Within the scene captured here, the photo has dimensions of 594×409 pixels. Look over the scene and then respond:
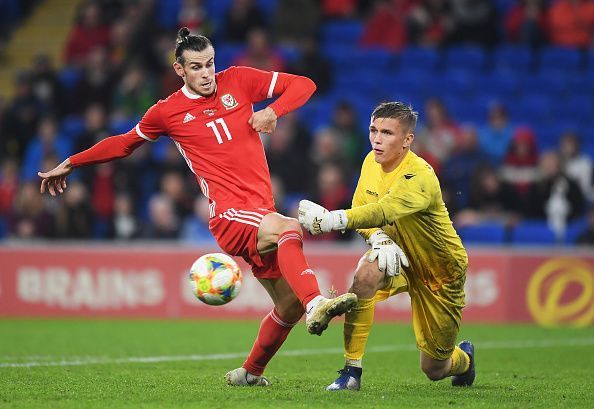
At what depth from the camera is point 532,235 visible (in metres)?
14.5

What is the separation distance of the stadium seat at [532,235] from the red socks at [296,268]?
8097 mm

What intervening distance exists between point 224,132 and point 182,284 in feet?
24.4

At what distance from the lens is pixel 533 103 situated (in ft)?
55.5

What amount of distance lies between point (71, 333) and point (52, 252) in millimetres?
2719

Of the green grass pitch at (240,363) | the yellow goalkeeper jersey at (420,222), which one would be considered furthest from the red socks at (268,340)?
the yellow goalkeeper jersey at (420,222)

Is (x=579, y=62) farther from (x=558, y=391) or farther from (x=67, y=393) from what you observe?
(x=67, y=393)

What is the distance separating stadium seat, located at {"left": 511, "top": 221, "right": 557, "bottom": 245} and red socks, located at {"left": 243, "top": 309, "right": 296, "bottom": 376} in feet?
25.1

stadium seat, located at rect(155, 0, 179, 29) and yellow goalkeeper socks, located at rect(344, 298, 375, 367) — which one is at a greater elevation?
stadium seat, located at rect(155, 0, 179, 29)

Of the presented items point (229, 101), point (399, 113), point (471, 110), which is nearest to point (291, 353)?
point (229, 101)

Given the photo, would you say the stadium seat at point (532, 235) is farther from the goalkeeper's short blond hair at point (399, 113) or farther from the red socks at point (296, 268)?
the red socks at point (296, 268)

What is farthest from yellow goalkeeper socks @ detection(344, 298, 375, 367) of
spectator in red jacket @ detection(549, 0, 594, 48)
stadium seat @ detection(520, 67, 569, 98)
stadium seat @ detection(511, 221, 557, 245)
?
spectator in red jacket @ detection(549, 0, 594, 48)

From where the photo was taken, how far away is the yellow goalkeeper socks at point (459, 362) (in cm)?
755

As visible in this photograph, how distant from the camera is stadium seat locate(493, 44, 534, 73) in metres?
17.4

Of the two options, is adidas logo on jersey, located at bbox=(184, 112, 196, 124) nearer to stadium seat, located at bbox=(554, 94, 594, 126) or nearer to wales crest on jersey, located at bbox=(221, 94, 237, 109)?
wales crest on jersey, located at bbox=(221, 94, 237, 109)
